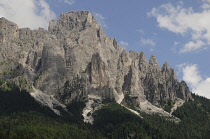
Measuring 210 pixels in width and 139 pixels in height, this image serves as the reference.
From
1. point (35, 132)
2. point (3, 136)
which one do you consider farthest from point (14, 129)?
point (3, 136)

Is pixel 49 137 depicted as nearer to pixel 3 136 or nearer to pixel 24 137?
pixel 24 137

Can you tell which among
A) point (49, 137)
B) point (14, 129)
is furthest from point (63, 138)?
point (14, 129)

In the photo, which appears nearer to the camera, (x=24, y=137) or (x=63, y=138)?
(x=24, y=137)

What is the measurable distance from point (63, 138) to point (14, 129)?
27062 mm

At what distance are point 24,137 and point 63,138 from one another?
113 ft

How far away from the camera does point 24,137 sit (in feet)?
551

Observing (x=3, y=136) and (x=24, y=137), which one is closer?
(x=3, y=136)

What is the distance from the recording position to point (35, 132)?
190 m

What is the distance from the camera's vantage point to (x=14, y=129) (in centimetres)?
19475

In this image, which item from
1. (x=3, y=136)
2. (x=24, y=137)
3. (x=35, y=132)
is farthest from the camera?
(x=35, y=132)

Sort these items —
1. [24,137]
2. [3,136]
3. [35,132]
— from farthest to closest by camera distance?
[35,132] < [24,137] < [3,136]

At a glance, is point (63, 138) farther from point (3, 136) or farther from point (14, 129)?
point (3, 136)

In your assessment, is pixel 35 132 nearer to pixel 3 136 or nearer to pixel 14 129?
pixel 14 129

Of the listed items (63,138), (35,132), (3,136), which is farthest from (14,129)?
(3,136)
